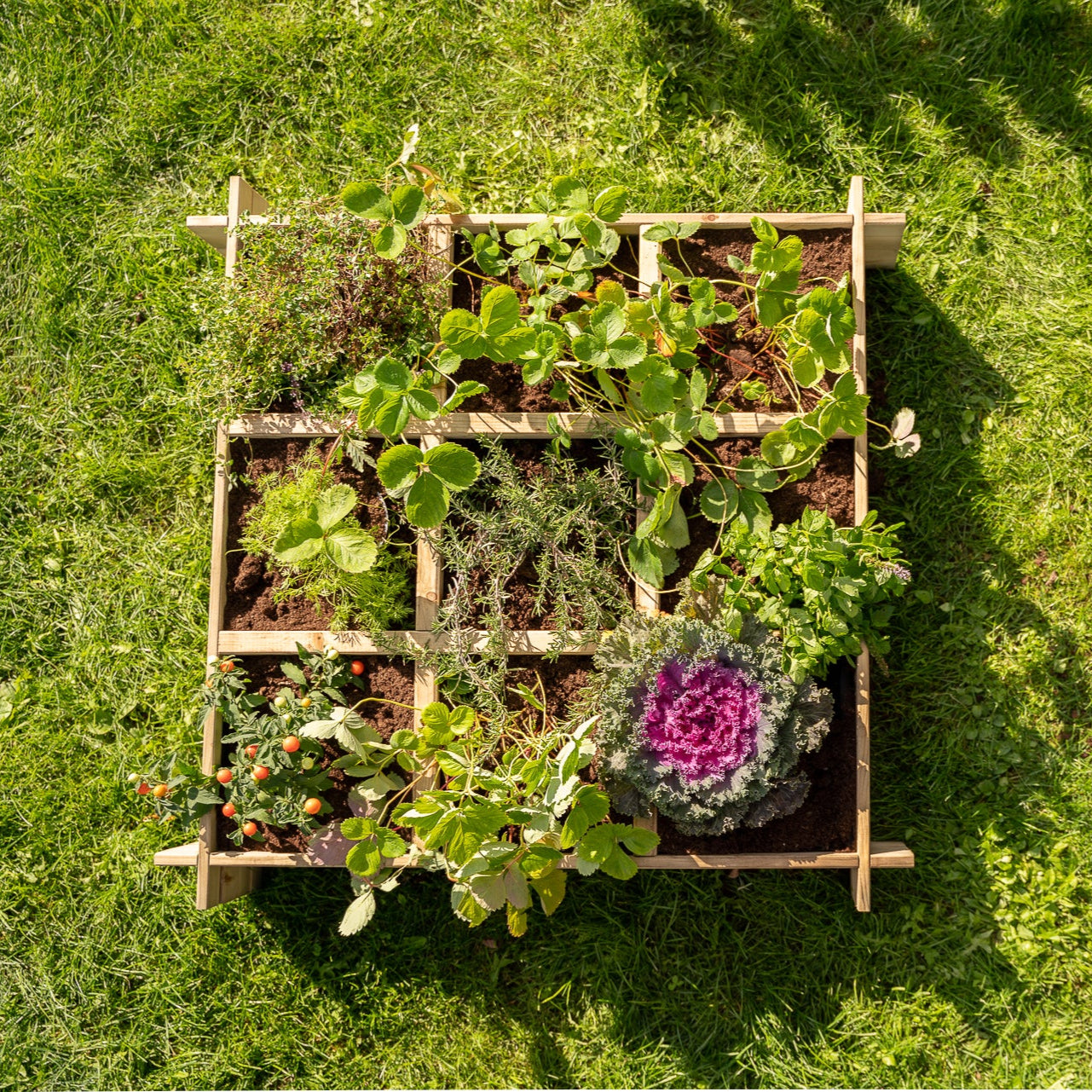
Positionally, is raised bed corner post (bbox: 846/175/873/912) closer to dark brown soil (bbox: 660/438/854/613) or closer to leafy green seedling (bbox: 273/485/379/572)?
dark brown soil (bbox: 660/438/854/613)

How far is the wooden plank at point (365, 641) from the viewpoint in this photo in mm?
2201

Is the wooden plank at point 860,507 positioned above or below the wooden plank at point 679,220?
below


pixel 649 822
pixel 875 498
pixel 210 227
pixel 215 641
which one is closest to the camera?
pixel 649 822

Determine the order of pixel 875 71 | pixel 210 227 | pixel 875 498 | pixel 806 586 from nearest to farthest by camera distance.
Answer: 1. pixel 806 586
2. pixel 210 227
3. pixel 875 498
4. pixel 875 71

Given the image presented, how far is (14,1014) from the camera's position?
2711 mm

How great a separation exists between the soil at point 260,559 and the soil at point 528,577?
0.35m

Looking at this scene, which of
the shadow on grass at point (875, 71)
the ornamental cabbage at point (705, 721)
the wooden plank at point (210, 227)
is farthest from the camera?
the shadow on grass at point (875, 71)

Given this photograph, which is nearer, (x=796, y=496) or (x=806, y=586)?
(x=806, y=586)

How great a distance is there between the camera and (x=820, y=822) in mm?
2258

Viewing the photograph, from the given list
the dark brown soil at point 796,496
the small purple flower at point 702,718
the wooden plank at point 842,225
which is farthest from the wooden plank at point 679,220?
the small purple flower at point 702,718

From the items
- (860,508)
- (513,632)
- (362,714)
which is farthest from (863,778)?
(362,714)

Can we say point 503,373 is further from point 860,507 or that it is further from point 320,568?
point 860,507

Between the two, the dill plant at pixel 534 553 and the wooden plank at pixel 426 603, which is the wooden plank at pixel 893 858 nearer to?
the dill plant at pixel 534 553

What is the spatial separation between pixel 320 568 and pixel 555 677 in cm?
66
